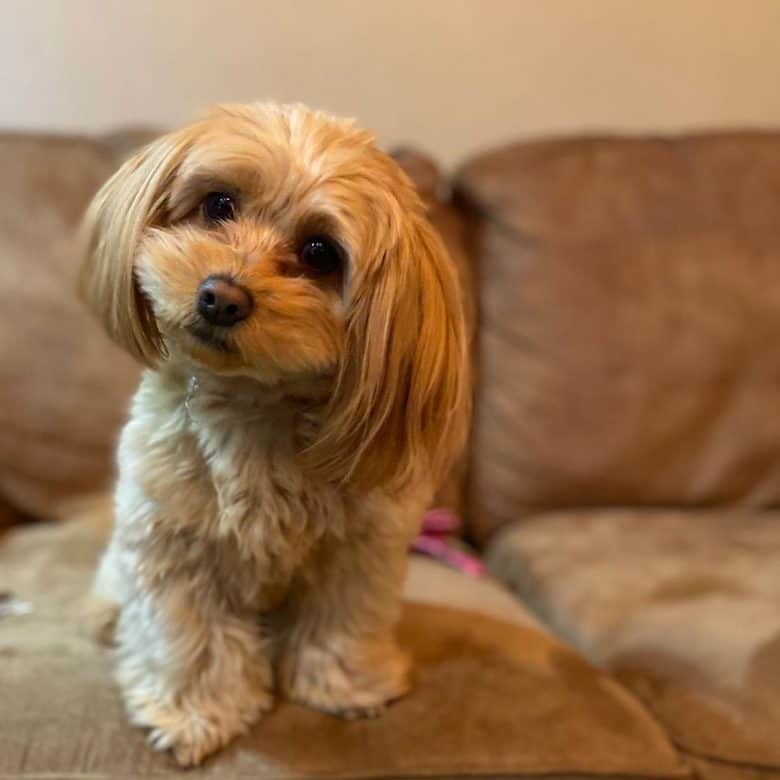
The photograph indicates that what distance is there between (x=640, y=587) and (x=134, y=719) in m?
0.73

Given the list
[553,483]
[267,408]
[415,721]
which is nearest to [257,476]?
[267,408]

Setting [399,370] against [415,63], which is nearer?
[399,370]

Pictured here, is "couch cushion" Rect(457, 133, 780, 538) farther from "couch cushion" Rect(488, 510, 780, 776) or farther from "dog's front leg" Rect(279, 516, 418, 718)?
"dog's front leg" Rect(279, 516, 418, 718)

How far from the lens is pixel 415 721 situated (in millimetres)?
1066

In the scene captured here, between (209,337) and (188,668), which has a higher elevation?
(209,337)

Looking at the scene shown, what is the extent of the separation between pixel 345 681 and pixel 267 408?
32cm

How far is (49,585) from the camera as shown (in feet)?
4.29

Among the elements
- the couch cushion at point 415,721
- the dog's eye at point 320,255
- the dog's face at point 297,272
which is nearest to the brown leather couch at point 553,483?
the couch cushion at point 415,721

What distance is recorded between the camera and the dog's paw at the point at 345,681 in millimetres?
1070

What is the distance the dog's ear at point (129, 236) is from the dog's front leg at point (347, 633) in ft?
0.94

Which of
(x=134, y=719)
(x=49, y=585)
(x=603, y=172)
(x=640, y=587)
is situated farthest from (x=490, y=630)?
(x=603, y=172)

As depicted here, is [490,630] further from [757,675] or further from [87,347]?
[87,347]

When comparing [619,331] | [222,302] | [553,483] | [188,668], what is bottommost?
[553,483]

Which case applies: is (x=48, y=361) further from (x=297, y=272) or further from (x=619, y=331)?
(x=619, y=331)
